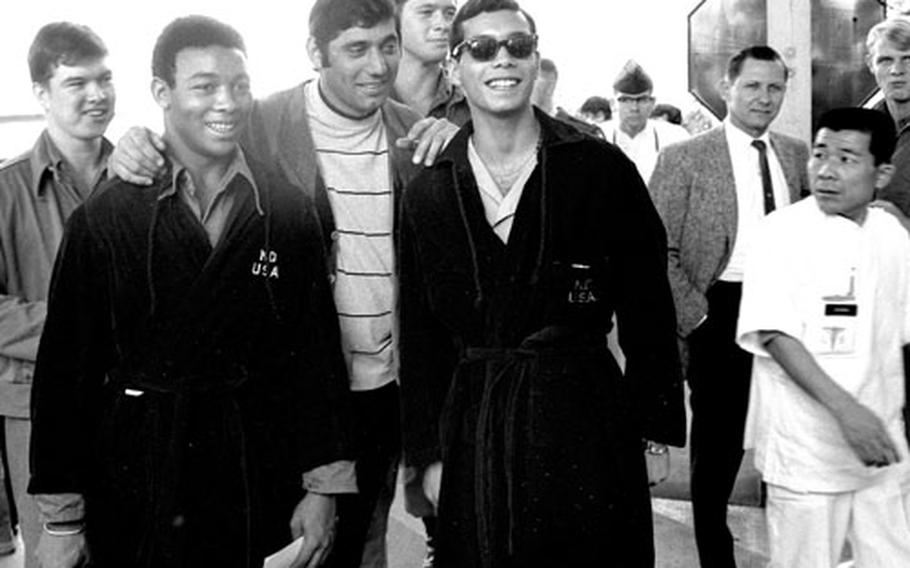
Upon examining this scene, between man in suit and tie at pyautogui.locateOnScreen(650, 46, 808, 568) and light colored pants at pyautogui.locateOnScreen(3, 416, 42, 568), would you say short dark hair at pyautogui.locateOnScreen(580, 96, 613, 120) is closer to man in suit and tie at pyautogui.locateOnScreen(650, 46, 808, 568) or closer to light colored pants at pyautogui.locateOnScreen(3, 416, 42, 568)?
man in suit and tie at pyautogui.locateOnScreen(650, 46, 808, 568)

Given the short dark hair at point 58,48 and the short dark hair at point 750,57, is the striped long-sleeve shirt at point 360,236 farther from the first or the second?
the short dark hair at point 750,57

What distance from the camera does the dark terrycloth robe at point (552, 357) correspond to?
2662 millimetres

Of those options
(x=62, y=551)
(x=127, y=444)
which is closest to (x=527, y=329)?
(x=127, y=444)

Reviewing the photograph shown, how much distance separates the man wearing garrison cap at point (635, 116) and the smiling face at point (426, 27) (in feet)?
12.9

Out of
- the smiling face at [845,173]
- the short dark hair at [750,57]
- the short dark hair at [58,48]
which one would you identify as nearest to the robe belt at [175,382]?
the short dark hair at [58,48]

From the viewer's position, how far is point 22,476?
3.43m

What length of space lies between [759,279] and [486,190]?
3.20 ft

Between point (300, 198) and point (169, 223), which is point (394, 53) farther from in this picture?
point (169, 223)

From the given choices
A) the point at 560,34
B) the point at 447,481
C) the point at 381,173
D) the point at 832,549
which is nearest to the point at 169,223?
the point at 381,173

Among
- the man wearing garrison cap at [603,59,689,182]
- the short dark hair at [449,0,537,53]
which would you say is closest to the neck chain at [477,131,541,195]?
the short dark hair at [449,0,537,53]

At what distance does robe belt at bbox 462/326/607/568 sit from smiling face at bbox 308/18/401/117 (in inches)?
31.2

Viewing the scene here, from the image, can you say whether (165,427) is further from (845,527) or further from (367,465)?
(845,527)

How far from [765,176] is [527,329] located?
82.9 inches

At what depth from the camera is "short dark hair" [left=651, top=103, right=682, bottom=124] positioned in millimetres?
9156
